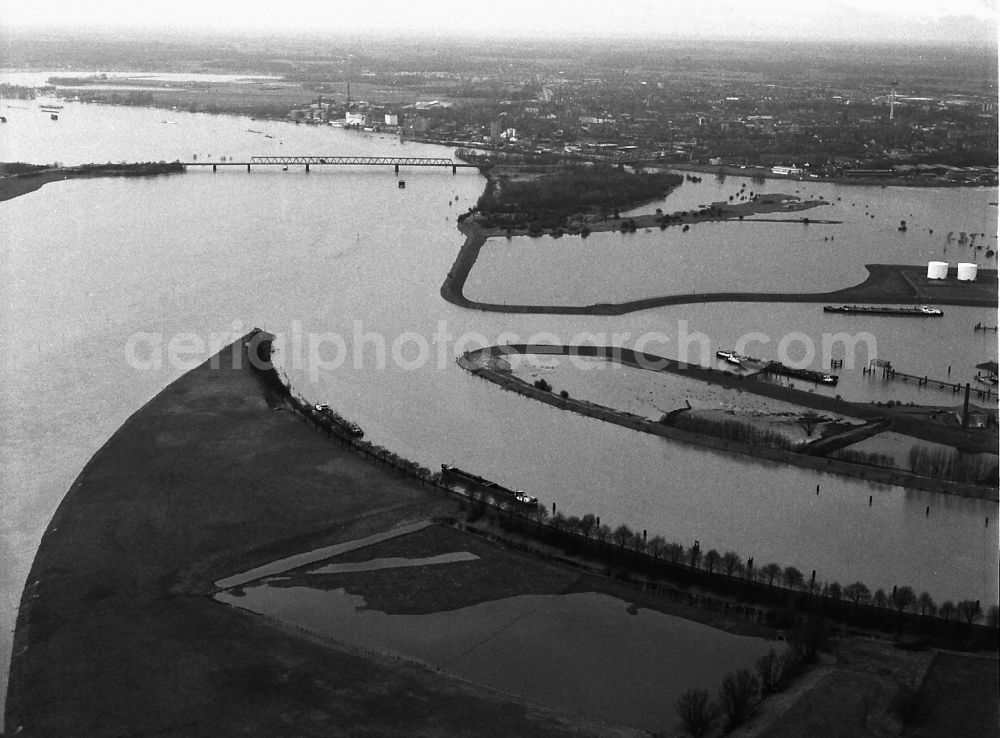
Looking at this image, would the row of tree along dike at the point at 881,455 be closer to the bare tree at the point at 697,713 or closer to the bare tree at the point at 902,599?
the bare tree at the point at 902,599

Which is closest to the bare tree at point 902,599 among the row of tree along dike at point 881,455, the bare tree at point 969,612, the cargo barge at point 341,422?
the bare tree at point 969,612

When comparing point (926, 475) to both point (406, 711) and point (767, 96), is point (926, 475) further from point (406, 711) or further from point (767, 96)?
point (767, 96)

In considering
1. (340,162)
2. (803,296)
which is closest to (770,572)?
(803,296)

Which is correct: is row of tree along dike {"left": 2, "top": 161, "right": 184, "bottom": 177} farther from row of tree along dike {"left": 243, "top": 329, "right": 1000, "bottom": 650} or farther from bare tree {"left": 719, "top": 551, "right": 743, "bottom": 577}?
bare tree {"left": 719, "top": 551, "right": 743, "bottom": 577}

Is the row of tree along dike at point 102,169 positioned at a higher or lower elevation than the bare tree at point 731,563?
higher

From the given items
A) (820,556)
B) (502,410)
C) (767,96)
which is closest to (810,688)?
(820,556)

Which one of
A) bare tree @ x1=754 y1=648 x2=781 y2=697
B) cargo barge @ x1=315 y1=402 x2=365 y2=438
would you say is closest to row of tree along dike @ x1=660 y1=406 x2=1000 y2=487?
cargo barge @ x1=315 y1=402 x2=365 y2=438
